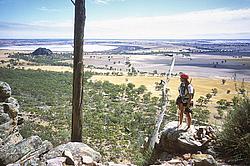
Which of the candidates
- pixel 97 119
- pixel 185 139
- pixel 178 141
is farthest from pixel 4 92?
pixel 97 119

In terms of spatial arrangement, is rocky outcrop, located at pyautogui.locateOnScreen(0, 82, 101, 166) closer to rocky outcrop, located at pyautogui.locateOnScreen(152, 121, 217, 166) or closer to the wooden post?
the wooden post

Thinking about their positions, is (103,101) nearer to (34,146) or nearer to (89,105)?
(89,105)

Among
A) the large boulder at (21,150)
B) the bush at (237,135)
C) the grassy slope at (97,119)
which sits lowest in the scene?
the grassy slope at (97,119)

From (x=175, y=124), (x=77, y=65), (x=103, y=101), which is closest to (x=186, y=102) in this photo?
(x=175, y=124)

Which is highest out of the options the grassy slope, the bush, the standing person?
the standing person

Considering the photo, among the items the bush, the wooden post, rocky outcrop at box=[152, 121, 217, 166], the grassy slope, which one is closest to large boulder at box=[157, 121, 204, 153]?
rocky outcrop at box=[152, 121, 217, 166]

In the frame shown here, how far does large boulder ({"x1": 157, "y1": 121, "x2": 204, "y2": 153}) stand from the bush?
2.09ft

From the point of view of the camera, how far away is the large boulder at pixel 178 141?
704 cm

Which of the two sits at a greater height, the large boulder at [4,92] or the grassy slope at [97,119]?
the large boulder at [4,92]

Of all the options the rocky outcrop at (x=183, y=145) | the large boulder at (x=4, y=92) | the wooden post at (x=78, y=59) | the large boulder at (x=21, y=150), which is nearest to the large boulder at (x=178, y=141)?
the rocky outcrop at (x=183, y=145)

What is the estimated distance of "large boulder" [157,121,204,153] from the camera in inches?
277

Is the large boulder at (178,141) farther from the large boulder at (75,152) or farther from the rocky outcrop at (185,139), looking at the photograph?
the large boulder at (75,152)

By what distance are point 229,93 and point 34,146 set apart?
197 feet

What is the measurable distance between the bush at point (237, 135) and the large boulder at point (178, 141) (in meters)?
0.64
